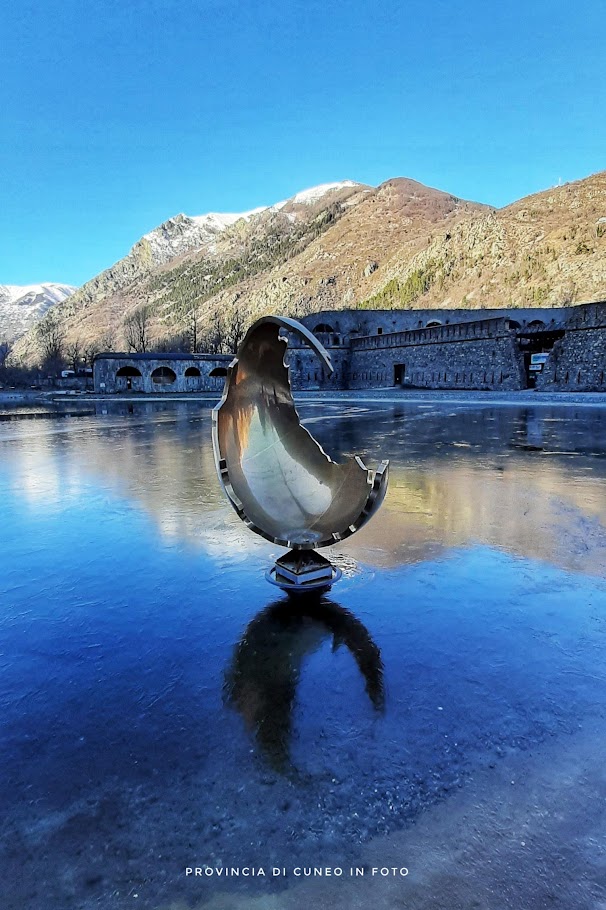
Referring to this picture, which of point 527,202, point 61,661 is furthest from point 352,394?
point 527,202

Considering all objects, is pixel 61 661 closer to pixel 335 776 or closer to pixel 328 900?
pixel 335 776

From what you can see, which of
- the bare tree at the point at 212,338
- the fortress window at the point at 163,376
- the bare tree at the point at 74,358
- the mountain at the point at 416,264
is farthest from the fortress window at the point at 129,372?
the mountain at the point at 416,264

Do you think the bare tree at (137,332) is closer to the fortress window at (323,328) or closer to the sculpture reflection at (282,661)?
the fortress window at (323,328)

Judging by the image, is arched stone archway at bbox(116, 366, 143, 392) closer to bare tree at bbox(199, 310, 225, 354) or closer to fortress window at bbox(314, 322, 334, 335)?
bare tree at bbox(199, 310, 225, 354)

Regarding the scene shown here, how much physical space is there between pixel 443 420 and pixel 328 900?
2401 centimetres

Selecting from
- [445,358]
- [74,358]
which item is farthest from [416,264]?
[74,358]

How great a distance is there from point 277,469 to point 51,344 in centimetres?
12046

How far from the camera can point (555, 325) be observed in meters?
40.7

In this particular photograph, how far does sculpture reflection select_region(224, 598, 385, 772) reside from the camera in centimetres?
315

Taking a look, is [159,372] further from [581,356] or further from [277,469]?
[277,469]

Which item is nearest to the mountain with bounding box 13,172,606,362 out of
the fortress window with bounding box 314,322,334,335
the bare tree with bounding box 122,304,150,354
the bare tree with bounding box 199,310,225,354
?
the bare tree with bounding box 199,310,225,354

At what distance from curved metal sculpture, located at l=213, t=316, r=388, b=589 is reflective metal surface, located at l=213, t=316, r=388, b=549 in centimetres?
1

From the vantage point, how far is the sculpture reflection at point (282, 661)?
3.15m

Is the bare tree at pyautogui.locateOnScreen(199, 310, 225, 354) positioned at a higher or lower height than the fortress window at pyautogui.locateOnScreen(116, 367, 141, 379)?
higher
